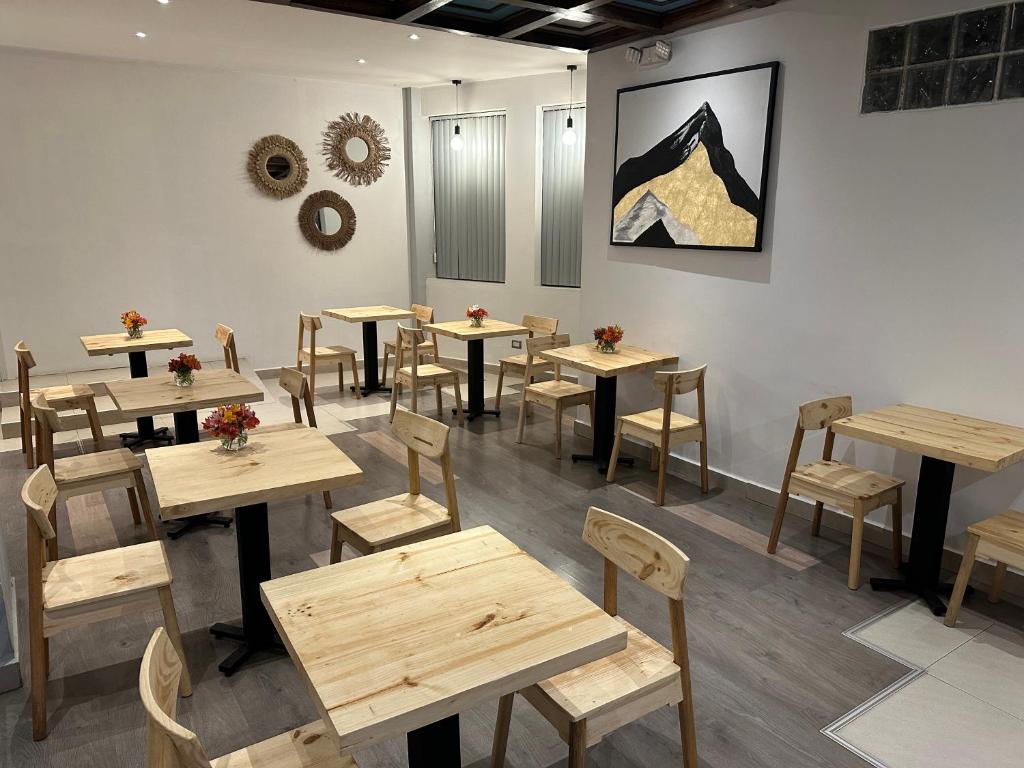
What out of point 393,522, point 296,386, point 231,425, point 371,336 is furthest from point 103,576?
point 371,336

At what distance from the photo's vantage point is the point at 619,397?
203 inches

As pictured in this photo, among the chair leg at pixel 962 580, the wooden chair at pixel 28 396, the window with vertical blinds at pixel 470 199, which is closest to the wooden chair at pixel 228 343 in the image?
the wooden chair at pixel 28 396

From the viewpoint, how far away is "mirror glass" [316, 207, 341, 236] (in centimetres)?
728

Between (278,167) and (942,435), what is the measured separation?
20.4ft

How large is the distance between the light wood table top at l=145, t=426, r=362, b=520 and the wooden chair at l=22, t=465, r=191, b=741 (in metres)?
0.28

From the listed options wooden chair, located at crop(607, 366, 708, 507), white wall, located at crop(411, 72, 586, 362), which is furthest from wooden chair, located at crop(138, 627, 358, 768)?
white wall, located at crop(411, 72, 586, 362)

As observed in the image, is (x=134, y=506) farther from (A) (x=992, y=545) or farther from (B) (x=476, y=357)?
(A) (x=992, y=545)

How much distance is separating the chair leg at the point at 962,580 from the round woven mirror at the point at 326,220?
20.4 ft

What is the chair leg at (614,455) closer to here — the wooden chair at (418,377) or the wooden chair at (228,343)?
the wooden chair at (418,377)

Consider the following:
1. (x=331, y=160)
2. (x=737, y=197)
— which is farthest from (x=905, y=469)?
(x=331, y=160)

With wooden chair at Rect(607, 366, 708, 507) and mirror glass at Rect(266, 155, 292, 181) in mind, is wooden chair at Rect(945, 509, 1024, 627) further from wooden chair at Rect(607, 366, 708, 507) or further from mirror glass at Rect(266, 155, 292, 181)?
mirror glass at Rect(266, 155, 292, 181)

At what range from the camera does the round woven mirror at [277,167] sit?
6.83 m

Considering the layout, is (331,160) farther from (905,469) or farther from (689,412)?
(905,469)

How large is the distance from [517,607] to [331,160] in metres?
6.49
